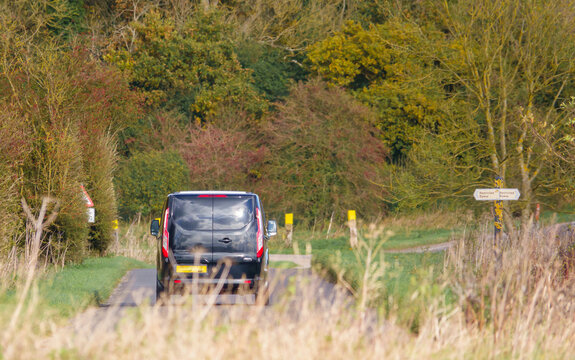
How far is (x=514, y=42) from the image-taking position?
80.5 feet

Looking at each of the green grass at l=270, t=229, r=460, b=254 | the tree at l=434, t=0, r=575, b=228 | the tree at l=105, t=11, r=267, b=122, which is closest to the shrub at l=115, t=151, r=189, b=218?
the green grass at l=270, t=229, r=460, b=254

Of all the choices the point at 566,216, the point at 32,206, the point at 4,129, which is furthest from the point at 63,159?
the point at 566,216

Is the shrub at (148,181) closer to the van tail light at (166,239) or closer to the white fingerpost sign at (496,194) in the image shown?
the white fingerpost sign at (496,194)

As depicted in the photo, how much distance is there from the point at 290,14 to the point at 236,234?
41.0 m

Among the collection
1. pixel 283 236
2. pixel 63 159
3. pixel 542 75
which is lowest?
pixel 283 236

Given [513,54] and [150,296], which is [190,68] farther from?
[150,296]

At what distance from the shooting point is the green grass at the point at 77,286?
12578mm

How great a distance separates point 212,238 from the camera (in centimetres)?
1412


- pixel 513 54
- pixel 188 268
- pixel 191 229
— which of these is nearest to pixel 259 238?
pixel 191 229

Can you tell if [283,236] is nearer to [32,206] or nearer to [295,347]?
[32,206]

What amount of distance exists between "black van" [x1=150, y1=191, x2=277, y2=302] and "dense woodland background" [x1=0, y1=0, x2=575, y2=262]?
4331mm

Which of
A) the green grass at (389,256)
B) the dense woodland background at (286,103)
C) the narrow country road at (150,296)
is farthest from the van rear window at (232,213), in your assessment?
the dense woodland background at (286,103)

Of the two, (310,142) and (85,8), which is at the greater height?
(85,8)

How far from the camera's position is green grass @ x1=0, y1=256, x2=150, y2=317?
41.3ft
